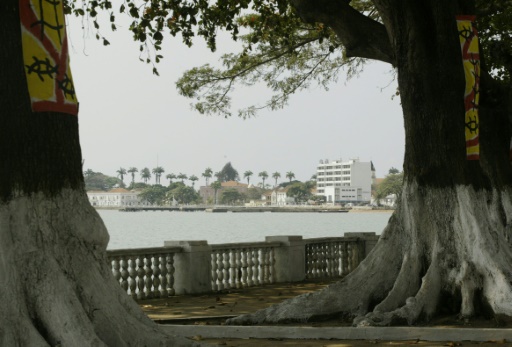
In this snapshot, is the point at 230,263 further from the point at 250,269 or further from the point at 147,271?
the point at 147,271

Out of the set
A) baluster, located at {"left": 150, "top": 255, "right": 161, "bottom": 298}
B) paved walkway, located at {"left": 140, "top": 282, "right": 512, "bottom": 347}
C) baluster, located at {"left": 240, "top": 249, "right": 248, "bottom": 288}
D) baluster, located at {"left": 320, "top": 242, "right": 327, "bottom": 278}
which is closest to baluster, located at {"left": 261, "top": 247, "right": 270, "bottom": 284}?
baluster, located at {"left": 240, "top": 249, "right": 248, "bottom": 288}

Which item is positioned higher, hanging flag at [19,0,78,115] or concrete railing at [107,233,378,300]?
hanging flag at [19,0,78,115]

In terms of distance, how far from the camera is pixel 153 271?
58.5ft

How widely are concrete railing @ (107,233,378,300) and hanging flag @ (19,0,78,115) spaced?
29.0 feet

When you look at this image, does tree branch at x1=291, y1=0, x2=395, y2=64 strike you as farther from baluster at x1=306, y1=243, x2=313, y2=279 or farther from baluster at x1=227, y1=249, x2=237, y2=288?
baluster at x1=306, y1=243, x2=313, y2=279

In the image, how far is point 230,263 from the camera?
19.8 meters

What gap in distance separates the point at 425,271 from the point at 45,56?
674 cm

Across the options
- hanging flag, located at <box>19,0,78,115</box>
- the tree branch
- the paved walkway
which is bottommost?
the paved walkway

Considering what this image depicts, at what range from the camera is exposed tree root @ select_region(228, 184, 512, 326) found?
1191 cm

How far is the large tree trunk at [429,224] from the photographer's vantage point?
12.1 meters

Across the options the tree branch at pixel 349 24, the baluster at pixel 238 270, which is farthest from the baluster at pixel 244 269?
the tree branch at pixel 349 24

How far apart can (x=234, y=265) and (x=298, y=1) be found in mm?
6818

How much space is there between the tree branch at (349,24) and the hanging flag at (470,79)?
1538mm

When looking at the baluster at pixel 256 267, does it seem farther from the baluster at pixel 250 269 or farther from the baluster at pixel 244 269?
the baluster at pixel 244 269
